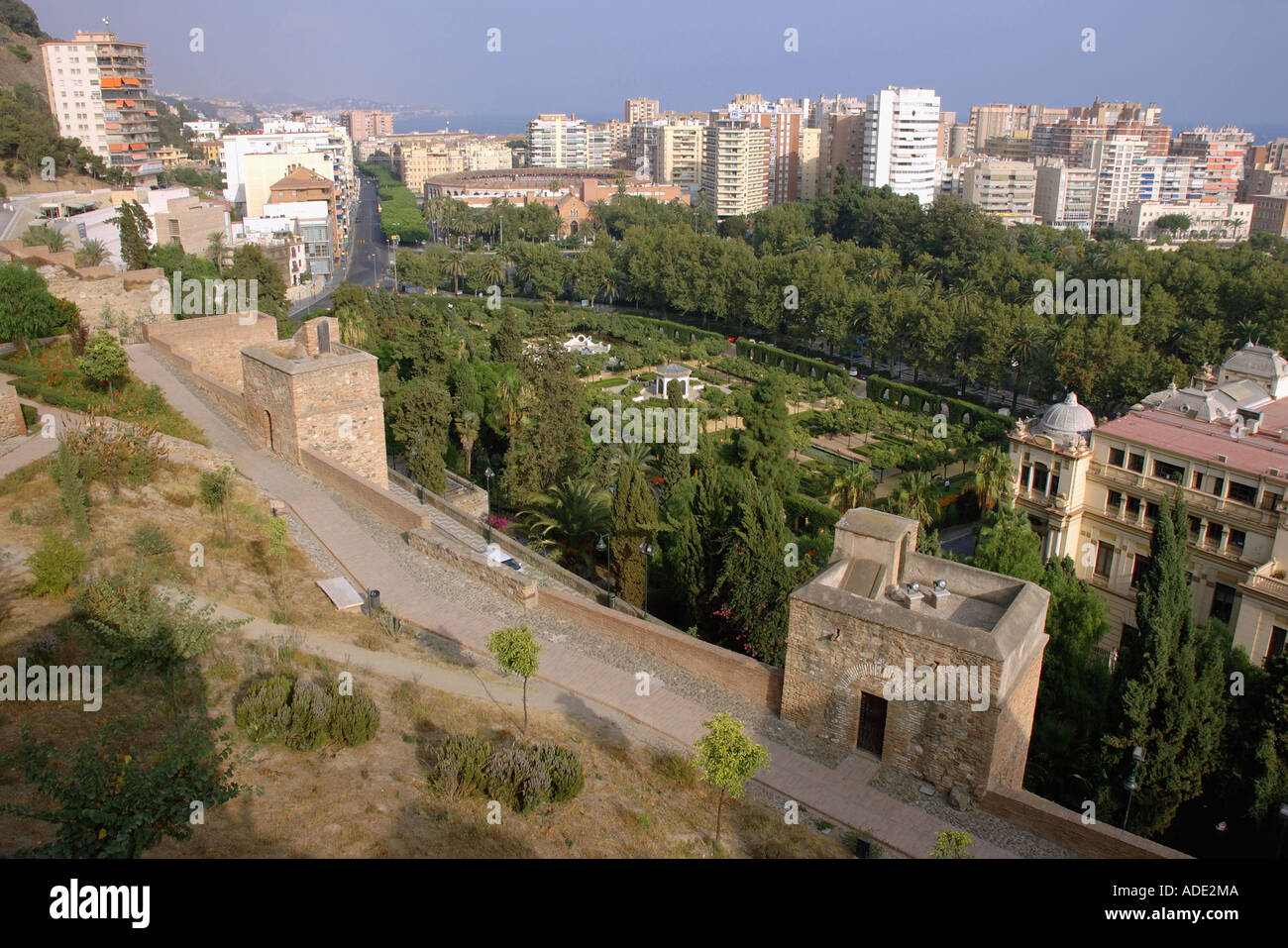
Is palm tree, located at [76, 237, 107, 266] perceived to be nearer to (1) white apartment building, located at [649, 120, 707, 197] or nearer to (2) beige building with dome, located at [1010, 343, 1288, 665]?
(2) beige building with dome, located at [1010, 343, 1288, 665]

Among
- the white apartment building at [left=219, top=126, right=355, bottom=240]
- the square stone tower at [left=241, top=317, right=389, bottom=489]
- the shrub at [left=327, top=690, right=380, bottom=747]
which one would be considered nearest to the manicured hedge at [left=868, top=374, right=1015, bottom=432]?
the square stone tower at [left=241, top=317, right=389, bottom=489]

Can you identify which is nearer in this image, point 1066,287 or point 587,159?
point 1066,287

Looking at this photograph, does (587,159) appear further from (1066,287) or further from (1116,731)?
(1116,731)

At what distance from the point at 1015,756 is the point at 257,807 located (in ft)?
28.2

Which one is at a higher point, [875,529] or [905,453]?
[875,529]

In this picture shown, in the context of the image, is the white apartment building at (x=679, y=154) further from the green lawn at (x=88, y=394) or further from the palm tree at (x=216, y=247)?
the green lawn at (x=88, y=394)

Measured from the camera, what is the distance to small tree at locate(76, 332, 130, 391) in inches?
852

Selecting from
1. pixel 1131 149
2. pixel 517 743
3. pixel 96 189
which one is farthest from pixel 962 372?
pixel 1131 149

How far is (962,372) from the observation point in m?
47.5

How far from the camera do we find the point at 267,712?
35.7ft

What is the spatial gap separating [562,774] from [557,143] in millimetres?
170113

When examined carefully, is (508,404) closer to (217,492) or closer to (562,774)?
(217,492)

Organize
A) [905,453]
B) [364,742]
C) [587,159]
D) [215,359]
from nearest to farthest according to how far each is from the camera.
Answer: [364,742] < [215,359] < [905,453] < [587,159]

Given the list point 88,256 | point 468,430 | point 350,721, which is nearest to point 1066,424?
point 468,430
